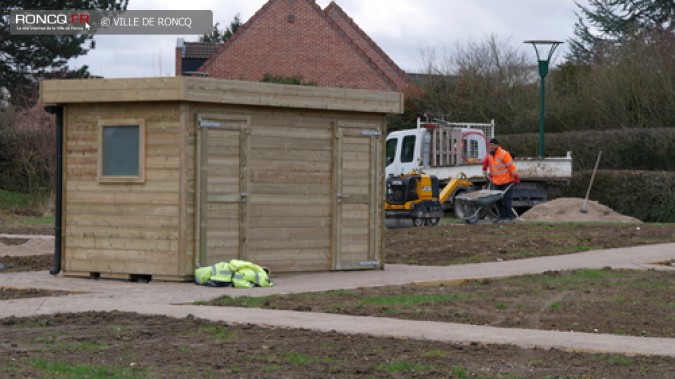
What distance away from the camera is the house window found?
16.2 metres

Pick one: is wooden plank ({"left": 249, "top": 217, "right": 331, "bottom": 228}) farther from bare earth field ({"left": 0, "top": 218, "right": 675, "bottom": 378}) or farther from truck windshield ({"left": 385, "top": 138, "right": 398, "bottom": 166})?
truck windshield ({"left": 385, "top": 138, "right": 398, "bottom": 166})

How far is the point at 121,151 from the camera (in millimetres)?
16469

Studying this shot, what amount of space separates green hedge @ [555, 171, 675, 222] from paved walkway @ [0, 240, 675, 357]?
12.3 meters

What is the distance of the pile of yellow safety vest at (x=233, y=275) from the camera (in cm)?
1551

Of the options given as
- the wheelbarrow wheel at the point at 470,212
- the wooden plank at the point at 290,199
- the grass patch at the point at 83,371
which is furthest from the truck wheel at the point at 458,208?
the grass patch at the point at 83,371

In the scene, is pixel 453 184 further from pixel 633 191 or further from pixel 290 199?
pixel 290 199

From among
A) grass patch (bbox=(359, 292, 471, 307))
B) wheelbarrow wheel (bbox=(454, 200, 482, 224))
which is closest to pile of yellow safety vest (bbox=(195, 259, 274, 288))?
grass patch (bbox=(359, 292, 471, 307))

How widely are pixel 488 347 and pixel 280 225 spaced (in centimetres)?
696

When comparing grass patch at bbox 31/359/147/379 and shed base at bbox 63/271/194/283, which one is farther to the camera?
shed base at bbox 63/271/194/283

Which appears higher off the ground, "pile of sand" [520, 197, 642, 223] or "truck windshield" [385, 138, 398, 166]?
"truck windshield" [385, 138, 398, 166]

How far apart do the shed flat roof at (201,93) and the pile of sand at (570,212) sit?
13931 millimetres

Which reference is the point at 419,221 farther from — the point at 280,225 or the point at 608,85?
the point at 608,85

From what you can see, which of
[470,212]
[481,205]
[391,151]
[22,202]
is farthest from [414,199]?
[22,202]

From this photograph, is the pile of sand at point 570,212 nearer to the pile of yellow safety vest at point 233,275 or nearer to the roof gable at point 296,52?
the pile of yellow safety vest at point 233,275
